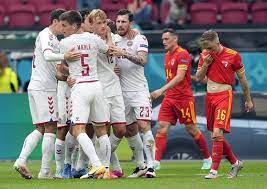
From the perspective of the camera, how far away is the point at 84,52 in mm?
16750

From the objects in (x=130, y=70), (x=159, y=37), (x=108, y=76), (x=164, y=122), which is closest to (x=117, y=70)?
(x=130, y=70)

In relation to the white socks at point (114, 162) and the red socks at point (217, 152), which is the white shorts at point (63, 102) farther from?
the red socks at point (217, 152)

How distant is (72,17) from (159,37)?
11.2 m

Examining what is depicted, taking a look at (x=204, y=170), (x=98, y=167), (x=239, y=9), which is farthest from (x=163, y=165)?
(x=239, y=9)

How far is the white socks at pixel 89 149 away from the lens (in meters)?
16.5

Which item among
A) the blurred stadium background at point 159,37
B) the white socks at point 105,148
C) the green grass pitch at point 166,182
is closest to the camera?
the green grass pitch at point 166,182

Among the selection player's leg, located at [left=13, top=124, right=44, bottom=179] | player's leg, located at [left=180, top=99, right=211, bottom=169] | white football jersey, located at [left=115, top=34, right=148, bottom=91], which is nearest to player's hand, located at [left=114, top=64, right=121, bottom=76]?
white football jersey, located at [left=115, top=34, right=148, bottom=91]

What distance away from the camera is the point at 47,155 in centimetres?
1772

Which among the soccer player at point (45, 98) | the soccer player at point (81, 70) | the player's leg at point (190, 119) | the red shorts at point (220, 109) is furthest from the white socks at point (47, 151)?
the player's leg at point (190, 119)

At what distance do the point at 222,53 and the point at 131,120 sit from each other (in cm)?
196

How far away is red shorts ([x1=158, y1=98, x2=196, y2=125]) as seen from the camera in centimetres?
2042

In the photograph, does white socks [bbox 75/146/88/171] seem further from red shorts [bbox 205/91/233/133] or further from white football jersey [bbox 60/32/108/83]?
red shorts [bbox 205/91/233/133]

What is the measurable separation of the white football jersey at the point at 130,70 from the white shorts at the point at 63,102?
3.58 feet

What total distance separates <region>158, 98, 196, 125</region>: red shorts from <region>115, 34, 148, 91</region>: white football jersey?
201 centimetres
